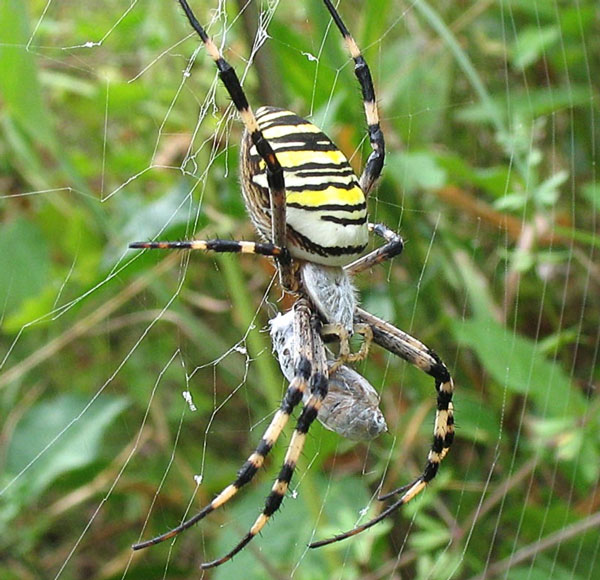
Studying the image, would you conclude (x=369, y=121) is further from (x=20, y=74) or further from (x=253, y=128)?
(x=20, y=74)

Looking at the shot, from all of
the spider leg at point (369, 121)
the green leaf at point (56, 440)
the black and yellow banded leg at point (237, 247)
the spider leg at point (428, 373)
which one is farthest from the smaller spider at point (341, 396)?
the green leaf at point (56, 440)

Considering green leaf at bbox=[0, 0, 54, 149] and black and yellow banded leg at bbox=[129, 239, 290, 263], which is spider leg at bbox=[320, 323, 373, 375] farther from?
green leaf at bbox=[0, 0, 54, 149]

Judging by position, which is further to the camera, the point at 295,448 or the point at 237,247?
the point at 295,448

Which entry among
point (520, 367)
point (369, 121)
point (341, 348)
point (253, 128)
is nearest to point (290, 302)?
point (341, 348)

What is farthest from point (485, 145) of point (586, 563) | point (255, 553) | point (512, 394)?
point (255, 553)

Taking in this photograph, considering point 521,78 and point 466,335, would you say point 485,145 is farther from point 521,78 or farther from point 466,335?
point 466,335

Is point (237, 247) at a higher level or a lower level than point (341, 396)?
higher

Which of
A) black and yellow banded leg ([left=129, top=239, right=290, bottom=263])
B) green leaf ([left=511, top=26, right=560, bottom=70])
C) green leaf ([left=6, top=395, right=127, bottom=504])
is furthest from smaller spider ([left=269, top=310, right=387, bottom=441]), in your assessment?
green leaf ([left=511, top=26, right=560, bottom=70])

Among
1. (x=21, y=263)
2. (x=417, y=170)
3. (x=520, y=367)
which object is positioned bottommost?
(x=520, y=367)
